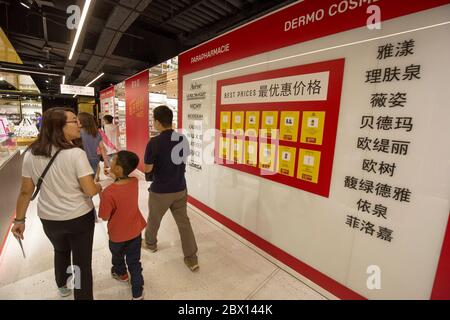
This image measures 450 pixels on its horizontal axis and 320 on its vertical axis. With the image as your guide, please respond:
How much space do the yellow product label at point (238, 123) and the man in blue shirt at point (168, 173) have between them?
0.85 meters

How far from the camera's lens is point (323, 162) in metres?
1.97

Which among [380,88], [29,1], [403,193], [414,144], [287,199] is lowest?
[287,199]

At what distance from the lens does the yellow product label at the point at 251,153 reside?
2.62 metres

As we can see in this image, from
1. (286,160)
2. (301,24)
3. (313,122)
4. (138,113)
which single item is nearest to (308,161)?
(286,160)

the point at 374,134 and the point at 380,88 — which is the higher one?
the point at 380,88

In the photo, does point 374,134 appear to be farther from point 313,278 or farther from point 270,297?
point 270,297

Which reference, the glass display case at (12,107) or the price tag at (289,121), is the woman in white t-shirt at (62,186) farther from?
the glass display case at (12,107)

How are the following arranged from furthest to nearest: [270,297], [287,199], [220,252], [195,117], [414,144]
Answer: [195,117], [220,252], [287,199], [270,297], [414,144]

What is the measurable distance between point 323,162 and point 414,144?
25.7 inches

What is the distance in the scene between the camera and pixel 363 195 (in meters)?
1.73

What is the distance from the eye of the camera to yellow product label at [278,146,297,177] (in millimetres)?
2205

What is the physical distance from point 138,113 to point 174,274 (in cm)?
509

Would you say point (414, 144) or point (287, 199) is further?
point (287, 199)
